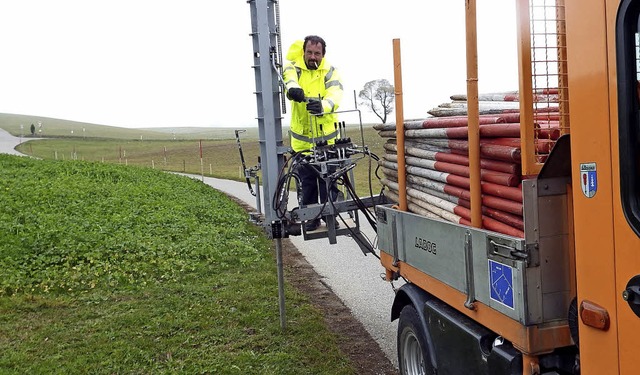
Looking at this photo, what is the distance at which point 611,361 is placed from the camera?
237 cm

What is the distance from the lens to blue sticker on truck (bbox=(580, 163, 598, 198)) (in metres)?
2.42

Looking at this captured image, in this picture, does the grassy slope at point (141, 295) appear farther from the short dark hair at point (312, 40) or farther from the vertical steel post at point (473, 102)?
the short dark hair at point (312, 40)

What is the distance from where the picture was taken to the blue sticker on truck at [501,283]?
3029mm

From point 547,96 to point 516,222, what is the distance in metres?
0.66

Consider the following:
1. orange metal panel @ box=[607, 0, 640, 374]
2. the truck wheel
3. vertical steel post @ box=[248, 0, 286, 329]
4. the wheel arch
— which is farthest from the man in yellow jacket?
orange metal panel @ box=[607, 0, 640, 374]

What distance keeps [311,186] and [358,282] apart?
2.58 meters

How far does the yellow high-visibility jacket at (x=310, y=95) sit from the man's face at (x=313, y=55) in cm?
4

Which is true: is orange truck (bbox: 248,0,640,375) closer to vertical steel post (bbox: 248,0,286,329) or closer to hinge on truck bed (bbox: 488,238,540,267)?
hinge on truck bed (bbox: 488,238,540,267)


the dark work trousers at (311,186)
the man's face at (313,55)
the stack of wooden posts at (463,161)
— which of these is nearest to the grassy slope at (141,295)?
the dark work trousers at (311,186)

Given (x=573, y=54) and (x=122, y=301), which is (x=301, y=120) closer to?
(x=122, y=301)

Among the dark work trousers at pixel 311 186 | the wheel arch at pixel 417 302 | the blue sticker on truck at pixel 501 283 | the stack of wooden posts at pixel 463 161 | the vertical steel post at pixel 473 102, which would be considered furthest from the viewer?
the dark work trousers at pixel 311 186

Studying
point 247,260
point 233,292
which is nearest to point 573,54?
point 233,292

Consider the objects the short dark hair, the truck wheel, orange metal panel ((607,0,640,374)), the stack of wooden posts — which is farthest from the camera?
the short dark hair

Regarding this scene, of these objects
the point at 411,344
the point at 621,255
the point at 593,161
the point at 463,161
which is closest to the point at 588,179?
the point at 593,161
